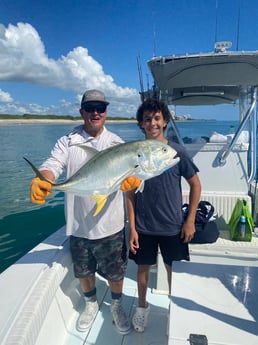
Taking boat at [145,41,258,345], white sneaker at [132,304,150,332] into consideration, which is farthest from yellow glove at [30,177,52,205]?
white sneaker at [132,304,150,332]

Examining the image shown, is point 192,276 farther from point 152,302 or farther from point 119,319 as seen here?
point 152,302

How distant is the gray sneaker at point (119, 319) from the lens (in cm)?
230

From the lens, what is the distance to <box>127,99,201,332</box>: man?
203 cm

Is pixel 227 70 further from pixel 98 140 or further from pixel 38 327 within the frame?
pixel 38 327

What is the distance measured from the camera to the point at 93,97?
6.42ft

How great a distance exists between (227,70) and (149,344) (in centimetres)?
291

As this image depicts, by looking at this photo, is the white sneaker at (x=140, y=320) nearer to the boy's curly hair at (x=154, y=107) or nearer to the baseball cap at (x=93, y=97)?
the boy's curly hair at (x=154, y=107)

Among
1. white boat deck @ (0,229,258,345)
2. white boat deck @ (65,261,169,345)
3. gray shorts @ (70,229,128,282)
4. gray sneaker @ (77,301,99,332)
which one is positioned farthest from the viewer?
gray sneaker @ (77,301,99,332)

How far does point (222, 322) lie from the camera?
138cm

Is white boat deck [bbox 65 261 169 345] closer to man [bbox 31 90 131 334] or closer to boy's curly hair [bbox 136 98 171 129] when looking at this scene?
man [bbox 31 90 131 334]

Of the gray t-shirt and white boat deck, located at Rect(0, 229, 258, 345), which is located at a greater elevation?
the gray t-shirt

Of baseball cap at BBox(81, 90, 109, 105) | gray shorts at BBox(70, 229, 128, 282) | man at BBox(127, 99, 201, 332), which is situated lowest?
gray shorts at BBox(70, 229, 128, 282)

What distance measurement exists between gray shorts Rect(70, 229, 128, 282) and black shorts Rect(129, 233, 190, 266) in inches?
5.7

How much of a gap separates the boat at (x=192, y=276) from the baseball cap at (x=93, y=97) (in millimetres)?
1246
